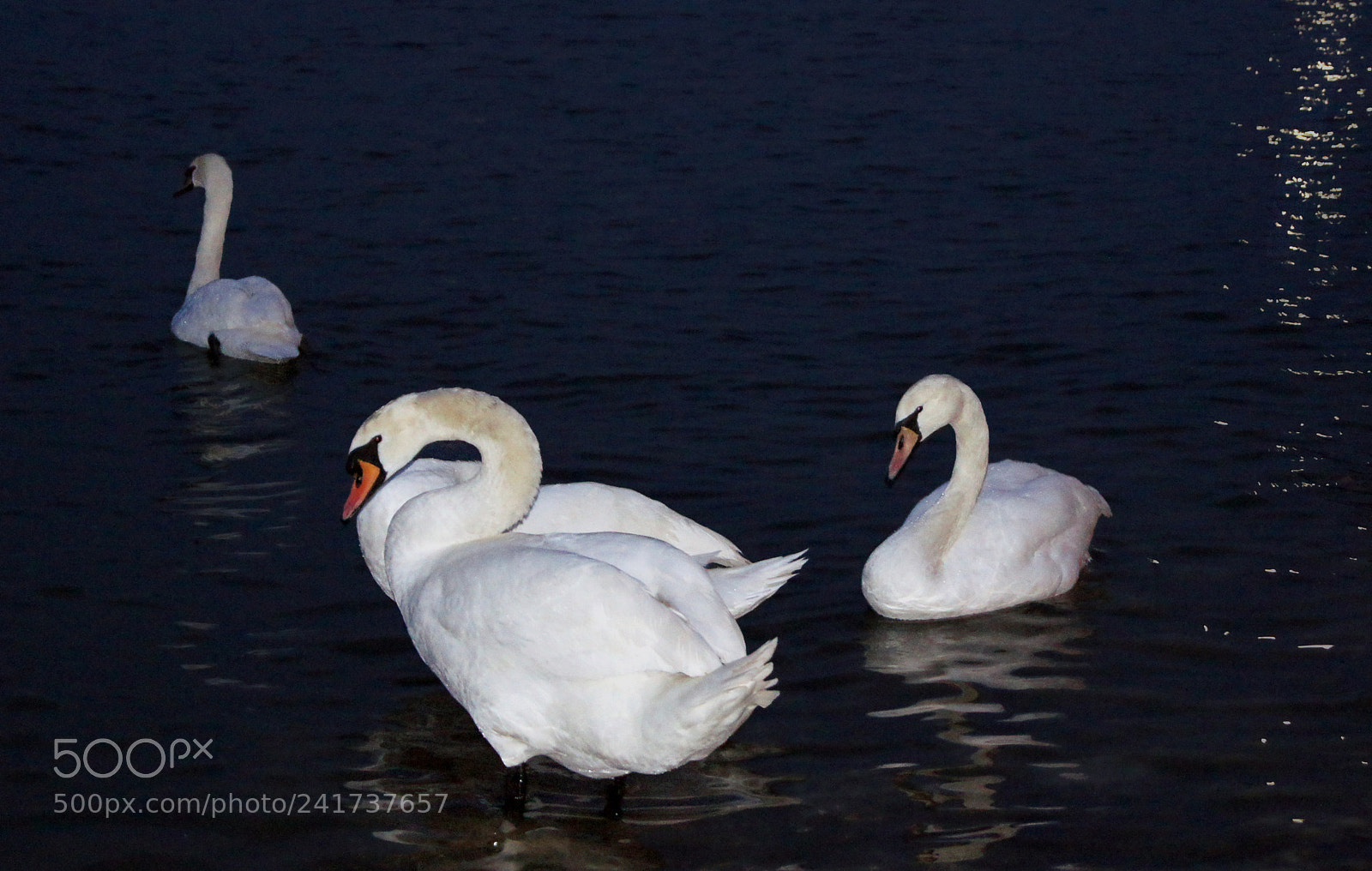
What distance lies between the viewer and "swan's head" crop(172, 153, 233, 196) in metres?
12.0

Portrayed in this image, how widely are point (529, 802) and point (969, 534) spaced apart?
91.3 inches

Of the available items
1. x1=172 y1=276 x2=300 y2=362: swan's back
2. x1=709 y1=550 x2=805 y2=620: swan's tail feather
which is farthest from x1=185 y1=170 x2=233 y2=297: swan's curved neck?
x1=709 y1=550 x2=805 y2=620: swan's tail feather

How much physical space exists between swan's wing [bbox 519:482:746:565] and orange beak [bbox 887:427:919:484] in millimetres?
773

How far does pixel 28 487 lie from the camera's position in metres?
7.96

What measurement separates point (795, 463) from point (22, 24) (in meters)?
15.6

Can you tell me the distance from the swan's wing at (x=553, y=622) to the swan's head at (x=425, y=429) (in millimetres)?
413

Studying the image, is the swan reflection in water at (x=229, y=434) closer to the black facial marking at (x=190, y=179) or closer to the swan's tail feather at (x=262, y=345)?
the swan's tail feather at (x=262, y=345)

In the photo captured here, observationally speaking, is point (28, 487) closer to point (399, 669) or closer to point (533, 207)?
point (399, 669)

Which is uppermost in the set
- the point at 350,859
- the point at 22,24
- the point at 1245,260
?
the point at 22,24

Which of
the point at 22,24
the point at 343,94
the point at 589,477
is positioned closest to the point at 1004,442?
the point at 589,477

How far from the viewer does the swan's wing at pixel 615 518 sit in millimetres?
6406

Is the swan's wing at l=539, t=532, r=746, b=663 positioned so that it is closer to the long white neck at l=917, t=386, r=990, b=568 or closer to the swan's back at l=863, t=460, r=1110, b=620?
the swan's back at l=863, t=460, r=1110, b=620

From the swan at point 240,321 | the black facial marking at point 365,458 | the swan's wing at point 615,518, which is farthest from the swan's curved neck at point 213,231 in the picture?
the black facial marking at point 365,458

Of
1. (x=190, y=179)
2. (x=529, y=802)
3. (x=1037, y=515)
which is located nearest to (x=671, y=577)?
(x=529, y=802)
